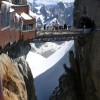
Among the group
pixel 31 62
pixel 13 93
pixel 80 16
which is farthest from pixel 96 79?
pixel 31 62

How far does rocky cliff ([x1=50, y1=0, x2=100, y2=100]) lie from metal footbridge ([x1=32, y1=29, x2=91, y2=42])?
3720 mm

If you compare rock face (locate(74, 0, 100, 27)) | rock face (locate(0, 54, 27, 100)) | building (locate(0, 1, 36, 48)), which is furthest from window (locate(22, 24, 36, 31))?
rock face (locate(0, 54, 27, 100))

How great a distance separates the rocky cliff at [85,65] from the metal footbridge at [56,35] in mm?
3720

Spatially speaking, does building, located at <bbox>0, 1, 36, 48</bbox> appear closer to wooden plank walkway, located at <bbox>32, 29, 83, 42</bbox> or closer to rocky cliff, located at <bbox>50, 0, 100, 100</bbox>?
wooden plank walkway, located at <bbox>32, 29, 83, 42</bbox>

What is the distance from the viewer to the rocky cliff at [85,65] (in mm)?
74188

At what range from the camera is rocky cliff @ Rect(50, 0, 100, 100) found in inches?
2921

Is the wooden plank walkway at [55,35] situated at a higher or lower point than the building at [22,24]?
lower

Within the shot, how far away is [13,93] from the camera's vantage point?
4372cm

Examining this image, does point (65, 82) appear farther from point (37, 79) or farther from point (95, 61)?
point (37, 79)

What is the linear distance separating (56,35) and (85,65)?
38.0 ft

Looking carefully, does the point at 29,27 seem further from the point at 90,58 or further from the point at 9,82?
the point at 9,82

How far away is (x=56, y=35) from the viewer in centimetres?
6875

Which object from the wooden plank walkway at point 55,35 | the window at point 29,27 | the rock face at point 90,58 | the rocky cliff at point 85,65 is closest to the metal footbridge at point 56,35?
the wooden plank walkway at point 55,35

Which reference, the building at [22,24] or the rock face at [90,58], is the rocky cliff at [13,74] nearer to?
the building at [22,24]
